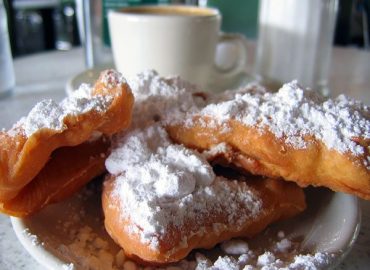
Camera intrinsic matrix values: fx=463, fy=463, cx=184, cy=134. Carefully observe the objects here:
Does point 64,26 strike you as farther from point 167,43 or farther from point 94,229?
point 94,229

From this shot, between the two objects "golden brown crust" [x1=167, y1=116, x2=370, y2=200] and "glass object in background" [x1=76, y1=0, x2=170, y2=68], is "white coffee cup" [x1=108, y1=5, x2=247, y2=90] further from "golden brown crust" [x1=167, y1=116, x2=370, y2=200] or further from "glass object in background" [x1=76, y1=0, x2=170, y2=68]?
"golden brown crust" [x1=167, y1=116, x2=370, y2=200]

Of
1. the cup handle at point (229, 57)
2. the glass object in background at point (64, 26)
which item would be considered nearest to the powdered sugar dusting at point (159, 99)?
the cup handle at point (229, 57)

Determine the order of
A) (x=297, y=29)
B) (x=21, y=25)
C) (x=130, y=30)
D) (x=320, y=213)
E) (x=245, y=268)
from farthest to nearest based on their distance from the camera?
(x=21, y=25), (x=297, y=29), (x=130, y=30), (x=320, y=213), (x=245, y=268)

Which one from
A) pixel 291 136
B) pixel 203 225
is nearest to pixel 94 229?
pixel 203 225

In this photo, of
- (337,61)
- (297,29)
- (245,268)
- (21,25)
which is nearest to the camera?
(245,268)

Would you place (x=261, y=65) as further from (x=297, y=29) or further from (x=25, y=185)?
(x=25, y=185)

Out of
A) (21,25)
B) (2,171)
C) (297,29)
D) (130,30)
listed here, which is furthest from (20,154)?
(21,25)
